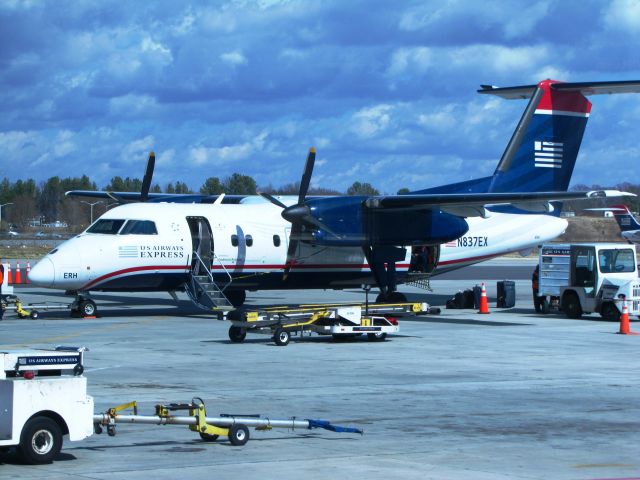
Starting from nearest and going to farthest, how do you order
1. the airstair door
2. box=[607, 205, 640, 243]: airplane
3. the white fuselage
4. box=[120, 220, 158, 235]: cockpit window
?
the white fuselage, box=[120, 220, 158, 235]: cockpit window, the airstair door, box=[607, 205, 640, 243]: airplane

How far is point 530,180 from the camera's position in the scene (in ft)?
104

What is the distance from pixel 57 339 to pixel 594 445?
44.6 ft

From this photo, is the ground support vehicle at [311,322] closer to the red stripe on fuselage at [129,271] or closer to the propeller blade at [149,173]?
the red stripe on fuselage at [129,271]

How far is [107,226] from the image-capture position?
26547 millimetres

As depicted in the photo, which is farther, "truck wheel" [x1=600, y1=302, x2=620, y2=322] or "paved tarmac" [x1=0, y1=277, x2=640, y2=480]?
"truck wheel" [x1=600, y1=302, x2=620, y2=322]

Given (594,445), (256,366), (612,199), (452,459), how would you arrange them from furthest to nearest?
(612,199) → (256,366) → (594,445) → (452,459)

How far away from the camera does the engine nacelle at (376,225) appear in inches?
1066

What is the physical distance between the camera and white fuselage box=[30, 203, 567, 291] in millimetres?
25734

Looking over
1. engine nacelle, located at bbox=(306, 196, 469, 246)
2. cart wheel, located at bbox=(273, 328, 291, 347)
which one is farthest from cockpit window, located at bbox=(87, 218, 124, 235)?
cart wheel, located at bbox=(273, 328, 291, 347)

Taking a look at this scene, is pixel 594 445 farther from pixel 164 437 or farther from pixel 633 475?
A: pixel 164 437

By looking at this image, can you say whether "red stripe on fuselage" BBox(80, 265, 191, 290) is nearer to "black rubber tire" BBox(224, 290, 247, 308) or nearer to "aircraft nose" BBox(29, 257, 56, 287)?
"aircraft nose" BBox(29, 257, 56, 287)

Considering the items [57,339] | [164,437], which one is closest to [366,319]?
[57,339]

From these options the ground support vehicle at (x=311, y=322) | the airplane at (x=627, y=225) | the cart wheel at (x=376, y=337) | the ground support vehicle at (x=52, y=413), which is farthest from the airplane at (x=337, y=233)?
the airplane at (x=627, y=225)

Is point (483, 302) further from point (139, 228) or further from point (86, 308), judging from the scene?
point (86, 308)
